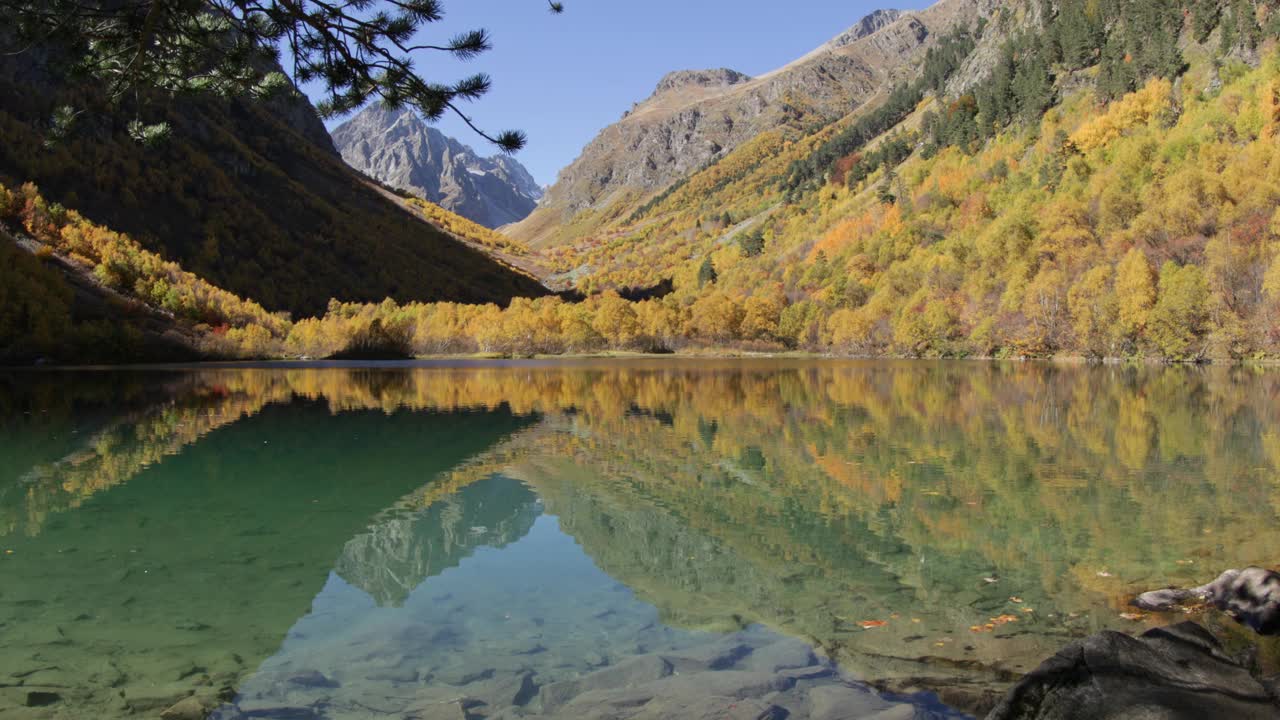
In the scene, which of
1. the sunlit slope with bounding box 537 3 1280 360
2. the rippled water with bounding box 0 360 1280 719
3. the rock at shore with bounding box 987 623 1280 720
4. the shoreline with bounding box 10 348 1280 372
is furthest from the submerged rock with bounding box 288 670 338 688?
the sunlit slope with bounding box 537 3 1280 360

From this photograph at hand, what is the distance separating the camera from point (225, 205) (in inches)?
5945

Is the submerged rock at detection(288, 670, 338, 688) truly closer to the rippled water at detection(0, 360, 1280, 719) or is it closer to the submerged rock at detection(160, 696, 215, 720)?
the rippled water at detection(0, 360, 1280, 719)

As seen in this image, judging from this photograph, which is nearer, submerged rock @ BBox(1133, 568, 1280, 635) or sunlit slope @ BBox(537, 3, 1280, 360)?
submerged rock @ BBox(1133, 568, 1280, 635)

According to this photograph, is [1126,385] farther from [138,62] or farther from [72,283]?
[72,283]

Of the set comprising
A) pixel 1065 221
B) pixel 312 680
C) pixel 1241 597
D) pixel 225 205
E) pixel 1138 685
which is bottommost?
pixel 312 680

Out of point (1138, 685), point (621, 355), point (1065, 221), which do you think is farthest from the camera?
point (621, 355)

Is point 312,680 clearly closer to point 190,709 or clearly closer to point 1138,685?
point 190,709

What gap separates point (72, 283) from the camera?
304ft

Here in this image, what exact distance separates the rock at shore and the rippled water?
151 centimetres

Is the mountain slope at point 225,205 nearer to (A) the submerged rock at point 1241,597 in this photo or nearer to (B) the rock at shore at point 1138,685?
(A) the submerged rock at point 1241,597

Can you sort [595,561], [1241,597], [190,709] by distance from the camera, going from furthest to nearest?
[595,561], [1241,597], [190,709]

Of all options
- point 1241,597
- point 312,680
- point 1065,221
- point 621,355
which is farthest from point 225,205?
point 1241,597

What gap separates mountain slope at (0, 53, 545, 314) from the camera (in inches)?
4904

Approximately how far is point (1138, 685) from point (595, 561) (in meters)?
7.02
